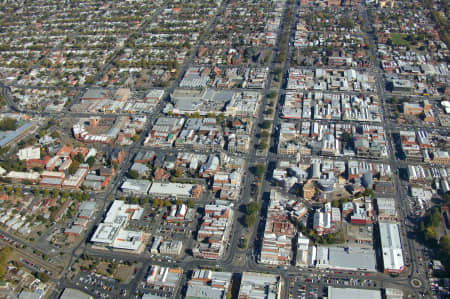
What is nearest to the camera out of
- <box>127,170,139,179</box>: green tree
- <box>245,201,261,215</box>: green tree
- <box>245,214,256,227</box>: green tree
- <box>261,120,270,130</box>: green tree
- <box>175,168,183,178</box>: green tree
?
<box>245,214,256,227</box>: green tree

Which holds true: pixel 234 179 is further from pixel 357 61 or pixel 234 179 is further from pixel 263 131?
pixel 357 61

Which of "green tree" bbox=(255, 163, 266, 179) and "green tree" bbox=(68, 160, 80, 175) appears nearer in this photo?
"green tree" bbox=(255, 163, 266, 179)

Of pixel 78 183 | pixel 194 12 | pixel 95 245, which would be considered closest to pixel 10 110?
pixel 78 183

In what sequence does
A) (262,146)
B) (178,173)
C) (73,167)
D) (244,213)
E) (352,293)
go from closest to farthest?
(352,293)
(244,213)
(178,173)
(73,167)
(262,146)

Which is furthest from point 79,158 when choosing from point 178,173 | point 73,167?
point 178,173

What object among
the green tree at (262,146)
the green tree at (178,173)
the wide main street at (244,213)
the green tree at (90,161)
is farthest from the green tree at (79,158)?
the green tree at (262,146)

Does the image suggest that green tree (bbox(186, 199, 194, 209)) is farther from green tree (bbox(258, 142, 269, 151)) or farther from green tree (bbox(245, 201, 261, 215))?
green tree (bbox(258, 142, 269, 151))

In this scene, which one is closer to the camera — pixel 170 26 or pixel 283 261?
pixel 283 261

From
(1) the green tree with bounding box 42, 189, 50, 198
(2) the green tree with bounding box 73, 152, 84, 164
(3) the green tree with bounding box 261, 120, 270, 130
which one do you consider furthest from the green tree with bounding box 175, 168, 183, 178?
(1) the green tree with bounding box 42, 189, 50, 198

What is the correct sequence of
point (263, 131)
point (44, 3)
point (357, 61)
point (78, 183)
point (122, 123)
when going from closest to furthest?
point (78, 183), point (263, 131), point (122, 123), point (357, 61), point (44, 3)

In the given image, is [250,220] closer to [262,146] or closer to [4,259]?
[262,146]

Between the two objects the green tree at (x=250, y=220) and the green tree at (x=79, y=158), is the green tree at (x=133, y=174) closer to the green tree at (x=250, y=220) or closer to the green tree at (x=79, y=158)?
the green tree at (x=79, y=158)
